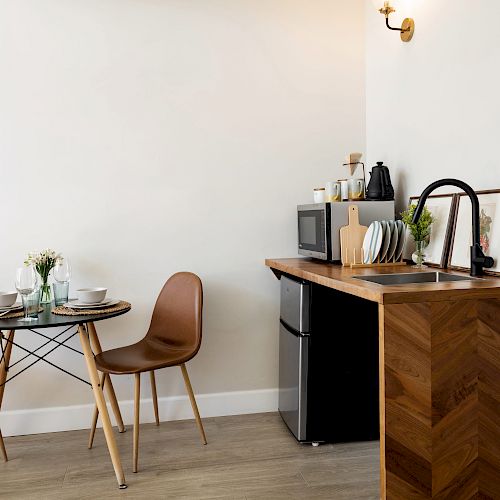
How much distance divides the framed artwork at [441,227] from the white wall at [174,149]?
0.89 m

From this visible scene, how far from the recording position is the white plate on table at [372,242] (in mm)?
2715

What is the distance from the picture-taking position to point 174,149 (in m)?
3.24

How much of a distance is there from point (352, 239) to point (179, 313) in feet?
3.20

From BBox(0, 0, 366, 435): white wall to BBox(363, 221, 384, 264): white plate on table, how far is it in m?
0.71

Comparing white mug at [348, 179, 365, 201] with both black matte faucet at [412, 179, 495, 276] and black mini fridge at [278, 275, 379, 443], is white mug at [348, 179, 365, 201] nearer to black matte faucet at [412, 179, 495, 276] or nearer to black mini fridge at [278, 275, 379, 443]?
black mini fridge at [278, 275, 379, 443]

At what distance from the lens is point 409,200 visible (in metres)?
3.01

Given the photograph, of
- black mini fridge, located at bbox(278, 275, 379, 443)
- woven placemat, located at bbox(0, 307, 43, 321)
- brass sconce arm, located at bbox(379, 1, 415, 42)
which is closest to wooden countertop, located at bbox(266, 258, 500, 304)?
black mini fridge, located at bbox(278, 275, 379, 443)

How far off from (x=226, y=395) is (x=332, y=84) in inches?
75.5

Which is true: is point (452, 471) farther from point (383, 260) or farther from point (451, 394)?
point (383, 260)

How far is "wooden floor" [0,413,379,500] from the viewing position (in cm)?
241

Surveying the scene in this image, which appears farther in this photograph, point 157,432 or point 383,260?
point 157,432

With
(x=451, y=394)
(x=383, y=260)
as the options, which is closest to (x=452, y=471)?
(x=451, y=394)

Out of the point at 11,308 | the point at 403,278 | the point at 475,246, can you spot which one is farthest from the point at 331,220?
the point at 11,308

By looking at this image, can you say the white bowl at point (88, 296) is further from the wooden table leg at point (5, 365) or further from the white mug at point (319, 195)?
the white mug at point (319, 195)
